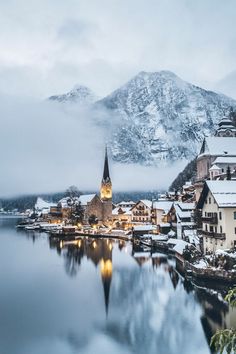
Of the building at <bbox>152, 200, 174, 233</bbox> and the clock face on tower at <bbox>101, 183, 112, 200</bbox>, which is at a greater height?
the clock face on tower at <bbox>101, 183, 112, 200</bbox>

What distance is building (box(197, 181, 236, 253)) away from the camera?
50281 millimetres

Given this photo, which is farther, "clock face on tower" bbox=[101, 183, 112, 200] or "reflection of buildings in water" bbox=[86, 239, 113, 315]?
"clock face on tower" bbox=[101, 183, 112, 200]

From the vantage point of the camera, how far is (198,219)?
207 ft

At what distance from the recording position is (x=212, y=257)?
4794 cm

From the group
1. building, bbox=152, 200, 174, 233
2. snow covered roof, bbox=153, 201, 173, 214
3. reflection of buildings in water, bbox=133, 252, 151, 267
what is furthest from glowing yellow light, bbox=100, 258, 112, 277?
snow covered roof, bbox=153, 201, 173, 214

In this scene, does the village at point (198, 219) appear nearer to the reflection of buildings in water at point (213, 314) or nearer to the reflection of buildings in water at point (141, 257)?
the reflection of buildings in water at point (141, 257)

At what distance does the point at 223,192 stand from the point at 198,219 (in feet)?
40.0

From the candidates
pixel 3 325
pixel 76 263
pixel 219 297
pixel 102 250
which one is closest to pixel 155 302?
pixel 219 297

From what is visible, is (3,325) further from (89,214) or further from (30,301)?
(89,214)

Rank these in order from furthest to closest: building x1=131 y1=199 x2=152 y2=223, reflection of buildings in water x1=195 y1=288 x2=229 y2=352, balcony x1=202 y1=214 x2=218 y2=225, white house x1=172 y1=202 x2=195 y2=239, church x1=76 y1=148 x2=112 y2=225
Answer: church x1=76 y1=148 x2=112 y2=225
building x1=131 y1=199 x2=152 y2=223
white house x1=172 y1=202 x2=195 y2=239
balcony x1=202 y1=214 x2=218 y2=225
reflection of buildings in water x1=195 y1=288 x2=229 y2=352

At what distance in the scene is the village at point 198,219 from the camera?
1928 inches

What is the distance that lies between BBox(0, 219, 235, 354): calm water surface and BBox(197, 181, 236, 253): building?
7434mm

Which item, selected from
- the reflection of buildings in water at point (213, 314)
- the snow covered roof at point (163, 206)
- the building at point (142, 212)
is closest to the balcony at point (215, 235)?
the reflection of buildings in water at point (213, 314)

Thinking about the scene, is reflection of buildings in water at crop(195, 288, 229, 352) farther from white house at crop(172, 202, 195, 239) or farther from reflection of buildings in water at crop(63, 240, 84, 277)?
white house at crop(172, 202, 195, 239)
